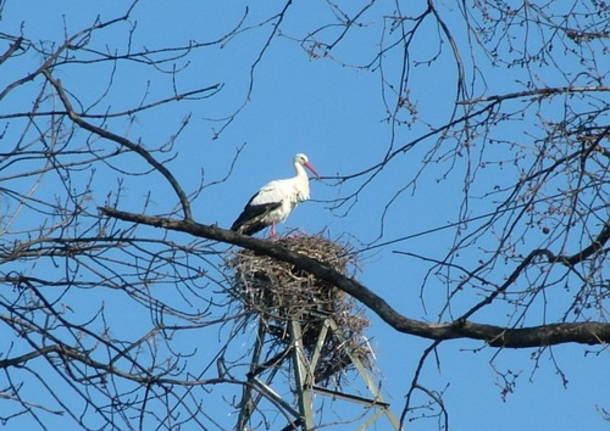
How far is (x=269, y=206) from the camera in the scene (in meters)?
18.6

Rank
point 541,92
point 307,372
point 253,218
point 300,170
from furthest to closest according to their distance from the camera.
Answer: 1. point 300,170
2. point 253,218
3. point 307,372
4. point 541,92

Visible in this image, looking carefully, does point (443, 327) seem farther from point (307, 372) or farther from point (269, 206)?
point (269, 206)

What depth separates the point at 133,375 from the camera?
17.1ft

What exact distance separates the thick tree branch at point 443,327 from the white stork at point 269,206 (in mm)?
12070

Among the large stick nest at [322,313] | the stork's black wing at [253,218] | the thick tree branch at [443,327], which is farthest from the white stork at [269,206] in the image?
the thick tree branch at [443,327]

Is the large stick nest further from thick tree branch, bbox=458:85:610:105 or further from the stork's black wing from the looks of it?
thick tree branch, bbox=458:85:610:105

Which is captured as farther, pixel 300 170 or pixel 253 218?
pixel 300 170

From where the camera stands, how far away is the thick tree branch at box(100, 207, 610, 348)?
561 cm

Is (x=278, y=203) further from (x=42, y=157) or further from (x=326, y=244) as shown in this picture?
(x=42, y=157)

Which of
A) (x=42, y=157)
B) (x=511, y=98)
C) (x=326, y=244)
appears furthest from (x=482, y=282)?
(x=326, y=244)

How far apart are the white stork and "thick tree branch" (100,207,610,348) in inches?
475

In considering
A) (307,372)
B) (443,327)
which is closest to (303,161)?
(307,372)

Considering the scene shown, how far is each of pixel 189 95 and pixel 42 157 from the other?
1.87ft

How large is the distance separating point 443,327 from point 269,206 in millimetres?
12925
